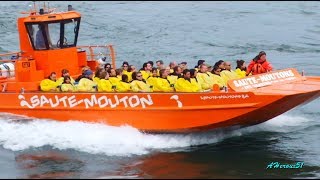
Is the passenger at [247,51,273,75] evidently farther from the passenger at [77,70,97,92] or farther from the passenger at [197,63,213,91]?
the passenger at [77,70,97,92]

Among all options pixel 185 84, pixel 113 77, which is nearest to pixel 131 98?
pixel 113 77

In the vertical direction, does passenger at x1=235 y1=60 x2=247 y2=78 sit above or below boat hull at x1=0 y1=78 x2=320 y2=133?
above

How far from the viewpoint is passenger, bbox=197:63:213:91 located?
52.6 ft

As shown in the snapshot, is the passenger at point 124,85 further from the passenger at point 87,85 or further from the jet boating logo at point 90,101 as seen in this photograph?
the passenger at point 87,85

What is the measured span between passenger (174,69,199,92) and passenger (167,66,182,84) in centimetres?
22

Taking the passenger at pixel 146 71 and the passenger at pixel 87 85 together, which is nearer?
the passenger at pixel 87 85

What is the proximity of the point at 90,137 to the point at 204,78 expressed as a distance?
3.09 m

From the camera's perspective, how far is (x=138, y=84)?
51.9 feet

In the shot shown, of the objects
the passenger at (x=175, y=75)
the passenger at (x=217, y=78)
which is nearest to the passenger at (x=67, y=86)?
the passenger at (x=175, y=75)

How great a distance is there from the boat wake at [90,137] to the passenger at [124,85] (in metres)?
0.91

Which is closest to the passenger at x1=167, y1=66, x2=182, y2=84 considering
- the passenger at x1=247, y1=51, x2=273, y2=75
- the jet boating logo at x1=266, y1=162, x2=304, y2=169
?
the passenger at x1=247, y1=51, x2=273, y2=75

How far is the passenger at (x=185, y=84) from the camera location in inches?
608

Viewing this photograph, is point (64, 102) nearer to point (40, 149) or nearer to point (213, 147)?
point (40, 149)

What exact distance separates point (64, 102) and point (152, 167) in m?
3.08
